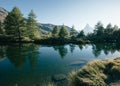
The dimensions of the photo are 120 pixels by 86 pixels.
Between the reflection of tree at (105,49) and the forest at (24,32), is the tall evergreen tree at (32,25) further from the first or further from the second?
the reflection of tree at (105,49)

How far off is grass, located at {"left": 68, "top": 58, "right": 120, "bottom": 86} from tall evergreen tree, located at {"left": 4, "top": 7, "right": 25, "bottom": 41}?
5024 centimetres

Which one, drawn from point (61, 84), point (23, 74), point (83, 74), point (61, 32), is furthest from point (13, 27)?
point (83, 74)

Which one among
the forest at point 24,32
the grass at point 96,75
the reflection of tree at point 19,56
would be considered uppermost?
the forest at point 24,32

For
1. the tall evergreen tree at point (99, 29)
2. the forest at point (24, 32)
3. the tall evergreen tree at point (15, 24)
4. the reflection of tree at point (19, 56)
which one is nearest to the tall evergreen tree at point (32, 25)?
the forest at point (24, 32)

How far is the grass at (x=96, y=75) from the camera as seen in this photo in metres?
11.5

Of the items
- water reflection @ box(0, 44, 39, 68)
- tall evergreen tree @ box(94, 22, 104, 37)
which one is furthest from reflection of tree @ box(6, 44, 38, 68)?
tall evergreen tree @ box(94, 22, 104, 37)

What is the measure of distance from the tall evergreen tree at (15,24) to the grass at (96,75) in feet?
165

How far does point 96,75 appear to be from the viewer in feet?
40.7

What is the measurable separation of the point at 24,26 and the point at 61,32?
2219 centimetres

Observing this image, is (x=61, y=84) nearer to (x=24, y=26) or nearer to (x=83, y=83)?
(x=83, y=83)

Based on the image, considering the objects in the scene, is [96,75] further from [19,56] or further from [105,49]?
[105,49]

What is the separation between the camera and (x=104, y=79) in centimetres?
1262

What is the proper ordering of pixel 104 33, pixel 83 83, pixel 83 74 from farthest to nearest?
pixel 104 33 → pixel 83 74 → pixel 83 83

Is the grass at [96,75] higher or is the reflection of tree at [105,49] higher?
the grass at [96,75]
